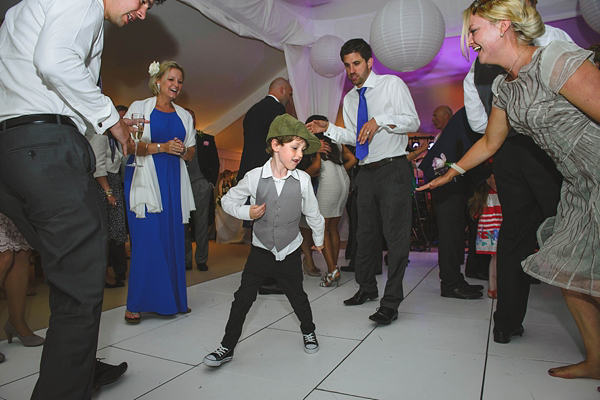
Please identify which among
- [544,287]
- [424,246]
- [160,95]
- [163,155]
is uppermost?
[160,95]

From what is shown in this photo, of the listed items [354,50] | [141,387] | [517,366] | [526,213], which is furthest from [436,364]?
[354,50]

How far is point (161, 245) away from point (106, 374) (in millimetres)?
1002

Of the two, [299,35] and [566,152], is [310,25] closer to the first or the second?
[299,35]

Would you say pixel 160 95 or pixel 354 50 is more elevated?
→ pixel 354 50

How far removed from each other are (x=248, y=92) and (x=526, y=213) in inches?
204

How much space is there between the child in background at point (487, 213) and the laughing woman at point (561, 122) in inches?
56.9

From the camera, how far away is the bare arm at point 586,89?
124 cm

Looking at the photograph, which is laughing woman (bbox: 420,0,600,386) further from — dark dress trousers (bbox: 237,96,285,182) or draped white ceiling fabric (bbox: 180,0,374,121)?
draped white ceiling fabric (bbox: 180,0,374,121)

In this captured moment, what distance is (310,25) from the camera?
5.34 metres

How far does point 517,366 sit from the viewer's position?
172 centimetres

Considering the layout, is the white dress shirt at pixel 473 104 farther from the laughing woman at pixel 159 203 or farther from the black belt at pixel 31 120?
the black belt at pixel 31 120

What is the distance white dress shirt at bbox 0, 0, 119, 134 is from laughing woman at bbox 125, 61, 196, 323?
1149mm

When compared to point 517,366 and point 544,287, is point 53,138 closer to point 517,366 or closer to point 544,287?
point 517,366

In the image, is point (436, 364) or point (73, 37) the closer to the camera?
point (73, 37)
